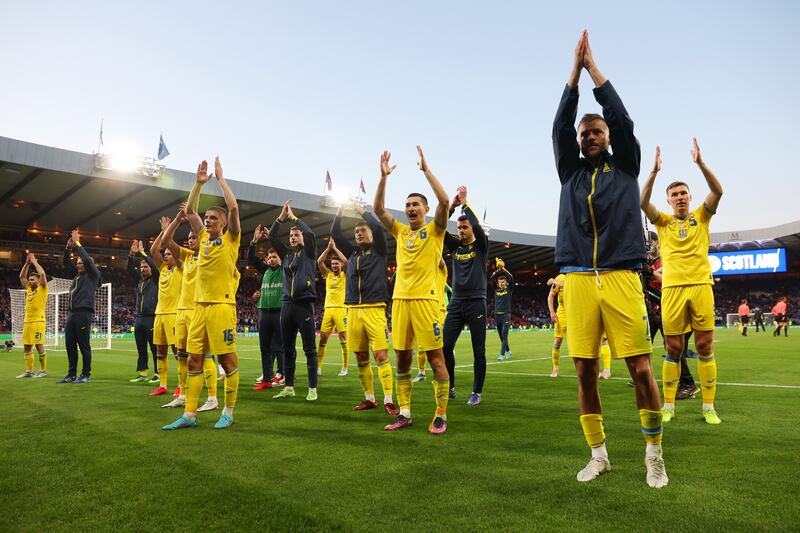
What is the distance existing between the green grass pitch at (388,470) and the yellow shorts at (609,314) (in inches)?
34.1

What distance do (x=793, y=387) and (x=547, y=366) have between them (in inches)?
190

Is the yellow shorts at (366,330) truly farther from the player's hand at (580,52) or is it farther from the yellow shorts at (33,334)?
the yellow shorts at (33,334)

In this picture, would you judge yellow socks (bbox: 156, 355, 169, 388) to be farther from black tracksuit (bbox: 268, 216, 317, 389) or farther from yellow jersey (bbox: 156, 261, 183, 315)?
black tracksuit (bbox: 268, 216, 317, 389)

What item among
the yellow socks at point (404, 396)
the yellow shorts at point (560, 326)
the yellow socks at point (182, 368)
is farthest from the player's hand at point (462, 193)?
the yellow shorts at point (560, 326)

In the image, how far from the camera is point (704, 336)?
5164 mm

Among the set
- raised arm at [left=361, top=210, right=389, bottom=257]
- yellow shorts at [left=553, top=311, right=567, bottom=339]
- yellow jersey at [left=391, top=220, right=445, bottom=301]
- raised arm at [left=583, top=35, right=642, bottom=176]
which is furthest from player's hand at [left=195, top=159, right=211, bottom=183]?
yellow shorts at [left=553, top=311, right=567, bottom=339]

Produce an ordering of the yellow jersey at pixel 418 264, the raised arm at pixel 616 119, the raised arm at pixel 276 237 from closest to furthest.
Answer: the raised arm at pixel 616 119, the yellow jersey at pixel 418 264, the raised arm at pixel 276 237

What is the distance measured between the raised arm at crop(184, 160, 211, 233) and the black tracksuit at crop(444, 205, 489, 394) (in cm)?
290

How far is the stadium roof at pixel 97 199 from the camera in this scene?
78.0 ft

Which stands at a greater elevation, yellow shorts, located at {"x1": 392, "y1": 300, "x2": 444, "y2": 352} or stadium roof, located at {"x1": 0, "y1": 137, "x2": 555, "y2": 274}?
stadium roof, located at {"x1": 0, "y1": 137, "x2": 555, "y2": 274}

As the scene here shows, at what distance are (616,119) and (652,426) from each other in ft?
6.73

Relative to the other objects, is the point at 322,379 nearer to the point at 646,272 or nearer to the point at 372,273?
the point at 372,273

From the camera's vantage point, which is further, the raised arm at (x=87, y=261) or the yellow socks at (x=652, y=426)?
the raised arm at (x=87, y=261)

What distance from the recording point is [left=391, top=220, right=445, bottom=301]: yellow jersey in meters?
5.27
